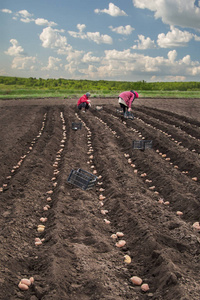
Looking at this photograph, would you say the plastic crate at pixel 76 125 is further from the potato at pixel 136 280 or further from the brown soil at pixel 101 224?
the potato at pixel 136 280

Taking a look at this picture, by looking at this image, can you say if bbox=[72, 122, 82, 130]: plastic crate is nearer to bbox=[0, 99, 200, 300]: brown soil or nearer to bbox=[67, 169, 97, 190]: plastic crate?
bbox=[0, 99, 200, 300]: brown soil

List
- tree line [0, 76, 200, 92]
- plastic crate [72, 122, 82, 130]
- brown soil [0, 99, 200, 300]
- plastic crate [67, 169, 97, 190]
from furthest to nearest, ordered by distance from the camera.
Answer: tree line [0, 76, 200, 92], plastic crate [72, 122, 82, 130], plastic crate [67, 169, 97, 190], brown soil [0, 99, 200, 300]

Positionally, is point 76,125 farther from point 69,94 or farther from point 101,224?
point 69,94

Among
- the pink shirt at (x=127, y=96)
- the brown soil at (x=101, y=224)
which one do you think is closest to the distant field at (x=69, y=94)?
the pink shirt at (x=127, y=96)

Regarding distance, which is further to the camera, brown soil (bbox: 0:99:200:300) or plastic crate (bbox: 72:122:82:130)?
plastic crate (bbox: 72:122:82:130)

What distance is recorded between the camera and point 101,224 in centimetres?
447

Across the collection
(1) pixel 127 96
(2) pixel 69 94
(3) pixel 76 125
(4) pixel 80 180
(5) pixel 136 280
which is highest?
(2) pixel 69 94

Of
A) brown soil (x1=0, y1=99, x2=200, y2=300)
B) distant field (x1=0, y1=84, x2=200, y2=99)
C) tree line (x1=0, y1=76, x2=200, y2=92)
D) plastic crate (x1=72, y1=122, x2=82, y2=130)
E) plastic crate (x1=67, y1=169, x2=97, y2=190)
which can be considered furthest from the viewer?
tree line (x1=0, y1=76, x2=200, y2=92)

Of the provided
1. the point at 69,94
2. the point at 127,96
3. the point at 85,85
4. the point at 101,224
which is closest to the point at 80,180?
the point at 101,224

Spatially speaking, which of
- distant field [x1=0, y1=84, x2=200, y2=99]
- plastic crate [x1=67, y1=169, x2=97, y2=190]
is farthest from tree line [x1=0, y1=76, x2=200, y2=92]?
plastic crate [x1=67, y1=169, x2=97, y2=190]

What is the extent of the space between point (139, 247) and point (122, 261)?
0.36 metres

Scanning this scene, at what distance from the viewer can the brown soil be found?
3039mm

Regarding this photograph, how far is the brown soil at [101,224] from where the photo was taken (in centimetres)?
304

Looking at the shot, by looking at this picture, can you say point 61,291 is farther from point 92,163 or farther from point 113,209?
point 92,163
